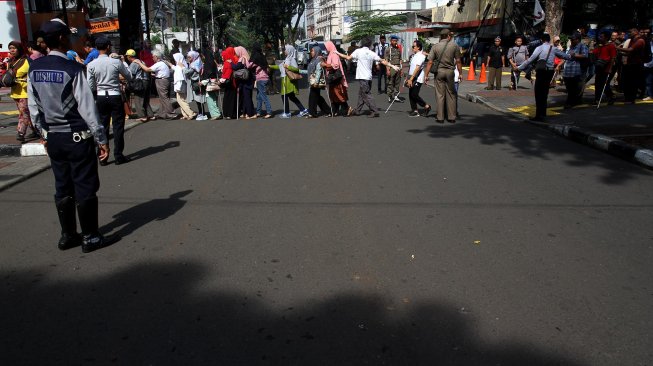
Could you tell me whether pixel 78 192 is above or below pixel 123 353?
above

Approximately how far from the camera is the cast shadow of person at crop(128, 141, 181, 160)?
8.95 m

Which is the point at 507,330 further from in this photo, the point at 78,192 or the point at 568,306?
the point at 78,192

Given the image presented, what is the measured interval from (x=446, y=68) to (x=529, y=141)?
265cm

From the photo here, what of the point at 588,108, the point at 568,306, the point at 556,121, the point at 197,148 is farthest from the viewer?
the point at 588,108

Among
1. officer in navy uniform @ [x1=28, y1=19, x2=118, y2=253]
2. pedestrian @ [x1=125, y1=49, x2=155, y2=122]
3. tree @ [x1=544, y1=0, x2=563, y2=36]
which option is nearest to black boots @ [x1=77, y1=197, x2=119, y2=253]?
officer in navy uniform @ [x1=28, y1=19, x2=118, y2=253]

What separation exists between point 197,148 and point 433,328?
6950 millimetres

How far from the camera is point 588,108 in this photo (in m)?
12.8

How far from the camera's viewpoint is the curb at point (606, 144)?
7.54 m

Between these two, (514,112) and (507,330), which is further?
(514,112)

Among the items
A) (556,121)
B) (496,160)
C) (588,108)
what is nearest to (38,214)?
(496,160)

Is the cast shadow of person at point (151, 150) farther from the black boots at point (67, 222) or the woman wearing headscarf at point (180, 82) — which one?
the black boots at point (67, 222)

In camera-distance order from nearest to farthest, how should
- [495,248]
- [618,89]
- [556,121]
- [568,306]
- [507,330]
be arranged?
1. [507,330]
2. [568,306]
3. [495,248]
4. [556,121]
5. [618,89]

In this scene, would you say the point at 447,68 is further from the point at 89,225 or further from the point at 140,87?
the point at 89,225

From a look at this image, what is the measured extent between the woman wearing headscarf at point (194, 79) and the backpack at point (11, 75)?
151 inches
